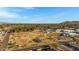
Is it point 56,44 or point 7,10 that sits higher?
point 7,10

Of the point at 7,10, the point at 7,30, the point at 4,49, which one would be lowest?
the point at 4,49

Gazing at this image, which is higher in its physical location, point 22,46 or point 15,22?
point 15,22

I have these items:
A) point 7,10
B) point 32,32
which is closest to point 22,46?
point 32,32

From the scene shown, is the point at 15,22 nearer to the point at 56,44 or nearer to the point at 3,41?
the point at 3,41
